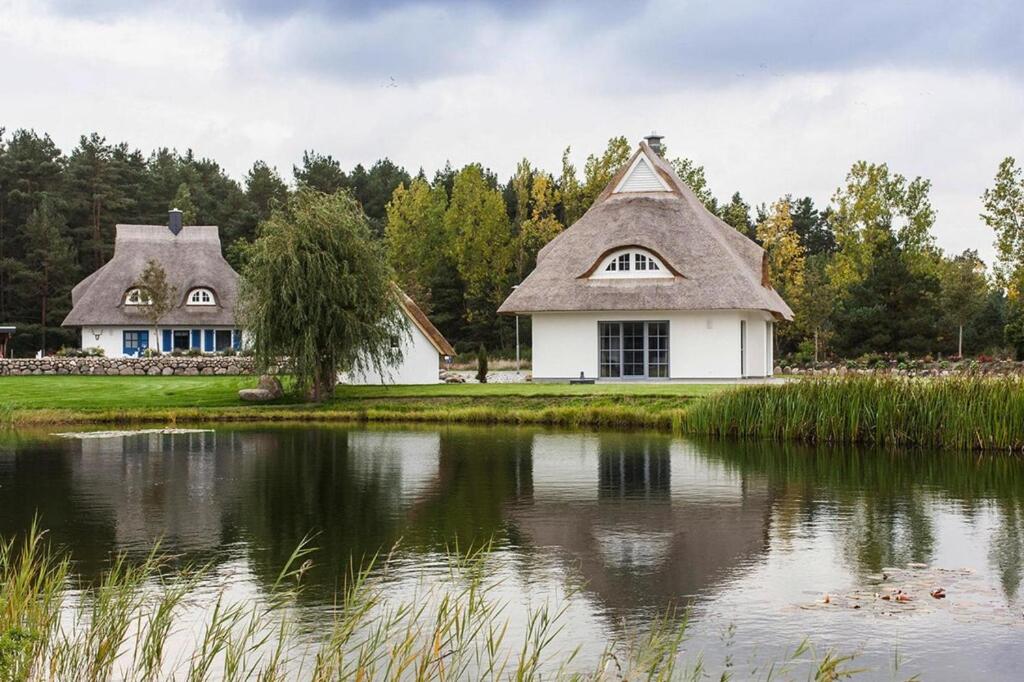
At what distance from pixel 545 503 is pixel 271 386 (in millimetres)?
18452

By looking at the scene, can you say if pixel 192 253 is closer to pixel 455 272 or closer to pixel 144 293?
pixel 144 293

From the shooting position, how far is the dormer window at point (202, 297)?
54531 millimetres

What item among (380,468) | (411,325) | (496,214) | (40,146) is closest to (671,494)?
(380,468)

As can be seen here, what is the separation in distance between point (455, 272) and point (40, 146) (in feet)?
87.7

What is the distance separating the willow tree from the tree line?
174 centimetres

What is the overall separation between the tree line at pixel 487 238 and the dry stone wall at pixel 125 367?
5.96 metres

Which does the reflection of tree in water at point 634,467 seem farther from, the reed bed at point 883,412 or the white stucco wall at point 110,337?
the white stucco wall at point 110,337

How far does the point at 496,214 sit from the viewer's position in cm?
5828

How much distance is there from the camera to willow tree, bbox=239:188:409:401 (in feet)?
101

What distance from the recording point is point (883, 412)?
23500 millimetres

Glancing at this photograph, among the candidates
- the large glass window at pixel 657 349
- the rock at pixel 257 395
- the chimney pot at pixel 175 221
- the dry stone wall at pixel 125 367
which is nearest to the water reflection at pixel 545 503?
the rock at pixel 257 395

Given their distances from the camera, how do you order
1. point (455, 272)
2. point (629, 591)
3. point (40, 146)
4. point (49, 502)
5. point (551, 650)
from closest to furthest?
point (551, 650)
point (629, 591)
point (49, 502)
point (455, 272)
point (40, 146)

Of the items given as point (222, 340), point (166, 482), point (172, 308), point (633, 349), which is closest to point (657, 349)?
point (633, 349)

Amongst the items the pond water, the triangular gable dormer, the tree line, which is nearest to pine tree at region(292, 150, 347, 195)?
the tree line
